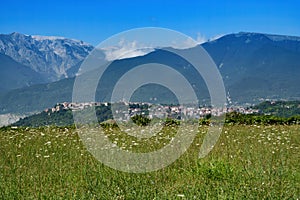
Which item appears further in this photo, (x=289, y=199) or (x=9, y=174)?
(x=9, y=174)

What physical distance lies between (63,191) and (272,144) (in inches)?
210

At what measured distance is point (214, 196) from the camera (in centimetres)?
520

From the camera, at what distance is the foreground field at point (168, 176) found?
17.6 ft

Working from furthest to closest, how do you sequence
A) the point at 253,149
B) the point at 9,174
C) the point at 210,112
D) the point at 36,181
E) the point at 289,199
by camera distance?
the point at 210,112 → the point at 253,149 → the point at 9,174 → the point at 36,181 → the point at 289,199

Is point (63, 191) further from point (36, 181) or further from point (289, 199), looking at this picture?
point (289, 199)

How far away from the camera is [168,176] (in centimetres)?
672

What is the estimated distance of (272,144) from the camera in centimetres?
922

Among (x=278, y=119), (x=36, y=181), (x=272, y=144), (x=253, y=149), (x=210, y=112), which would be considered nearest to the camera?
(x=36, y=181)

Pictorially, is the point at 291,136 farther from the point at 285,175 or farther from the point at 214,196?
the point at 214,196

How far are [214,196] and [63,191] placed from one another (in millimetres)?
2125

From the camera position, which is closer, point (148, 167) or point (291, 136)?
point (148, 167)

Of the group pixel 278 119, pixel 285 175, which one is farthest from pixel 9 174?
pixel 278 119

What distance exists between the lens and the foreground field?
5.37 meters

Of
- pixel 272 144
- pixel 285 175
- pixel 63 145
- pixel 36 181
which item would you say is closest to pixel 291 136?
pixel 272 144
